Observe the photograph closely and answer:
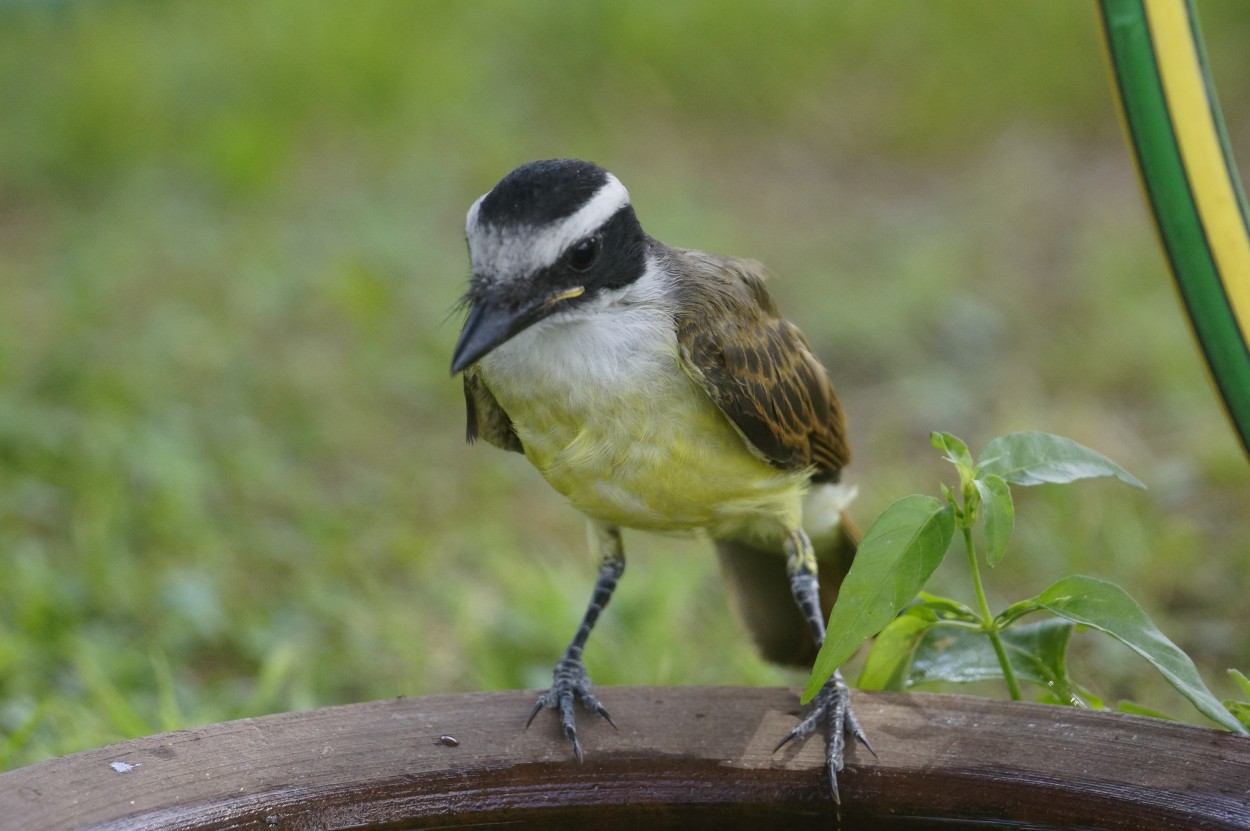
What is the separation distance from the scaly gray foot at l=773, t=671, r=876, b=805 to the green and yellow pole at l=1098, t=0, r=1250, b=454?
2.84 feet

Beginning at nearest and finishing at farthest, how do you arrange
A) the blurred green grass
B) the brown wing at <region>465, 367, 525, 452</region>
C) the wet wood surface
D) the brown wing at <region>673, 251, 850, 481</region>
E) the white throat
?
the wet wood surface < the white throat < the brown wing at <region>673, 251, 850, 481</region> < the brown wing at <region>465, 367, 525, 452</region> < the blurred green grass

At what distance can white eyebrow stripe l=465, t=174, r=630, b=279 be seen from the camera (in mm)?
2885

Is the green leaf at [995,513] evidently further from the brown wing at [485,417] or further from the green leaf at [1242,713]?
the brown wing at [485,417]

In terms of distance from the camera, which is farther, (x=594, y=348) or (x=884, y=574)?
(x=594, y=348)

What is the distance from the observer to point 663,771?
2602 millimetres

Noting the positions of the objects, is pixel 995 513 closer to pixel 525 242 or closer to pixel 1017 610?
pixel 1017 610

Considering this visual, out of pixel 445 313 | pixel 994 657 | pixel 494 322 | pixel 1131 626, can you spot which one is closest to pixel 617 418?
pixel 494 322

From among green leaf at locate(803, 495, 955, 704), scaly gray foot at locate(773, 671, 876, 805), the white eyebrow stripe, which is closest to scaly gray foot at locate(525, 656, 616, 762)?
scaly gray foot at locate(773, 671, 876, 805)

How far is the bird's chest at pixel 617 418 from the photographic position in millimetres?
3059

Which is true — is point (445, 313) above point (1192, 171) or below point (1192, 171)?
below

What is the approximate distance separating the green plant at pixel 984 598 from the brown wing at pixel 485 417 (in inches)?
39.4

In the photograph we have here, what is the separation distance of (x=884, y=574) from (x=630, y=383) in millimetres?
772

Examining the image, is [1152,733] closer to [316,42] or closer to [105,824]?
[105,824]

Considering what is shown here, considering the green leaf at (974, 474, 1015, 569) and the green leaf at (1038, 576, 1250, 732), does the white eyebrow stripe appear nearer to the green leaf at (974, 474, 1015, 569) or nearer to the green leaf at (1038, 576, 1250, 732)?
the green leaf at (974, 474, 1015, 569)
